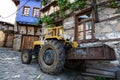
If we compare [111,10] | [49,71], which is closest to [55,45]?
[49,71]

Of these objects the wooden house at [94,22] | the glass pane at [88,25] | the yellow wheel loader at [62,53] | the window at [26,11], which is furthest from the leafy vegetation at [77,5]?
the window at [26,11]

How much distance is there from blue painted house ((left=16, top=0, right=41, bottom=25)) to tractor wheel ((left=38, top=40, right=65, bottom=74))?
1197cm

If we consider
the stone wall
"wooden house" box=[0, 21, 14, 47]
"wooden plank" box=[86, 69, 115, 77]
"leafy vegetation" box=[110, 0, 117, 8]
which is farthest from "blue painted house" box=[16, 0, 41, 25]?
"wooden plank" box=[86, 69, 115, 77]

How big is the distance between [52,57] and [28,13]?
511 inches

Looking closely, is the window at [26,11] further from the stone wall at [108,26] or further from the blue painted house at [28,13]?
the stone wall at [108,26]

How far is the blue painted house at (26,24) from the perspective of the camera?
56.2 ft

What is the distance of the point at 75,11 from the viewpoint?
318 inches

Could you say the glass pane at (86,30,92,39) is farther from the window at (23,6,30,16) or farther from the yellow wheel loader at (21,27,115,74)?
the window at (23,6,30,16)

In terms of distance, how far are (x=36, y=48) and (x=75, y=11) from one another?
279cm

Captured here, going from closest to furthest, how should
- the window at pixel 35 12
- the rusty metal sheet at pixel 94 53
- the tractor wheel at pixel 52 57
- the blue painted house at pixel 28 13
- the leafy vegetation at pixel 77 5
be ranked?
the rusty metal sheet at pixel 94 53 → the tractor wheel at pixel 52 57 → the leafy vegetation at pixel 77 5 → the blue painted house at pixel 28 13 → the window at pixel 35 12

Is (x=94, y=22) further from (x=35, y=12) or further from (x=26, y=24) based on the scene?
(x=26, y=24)

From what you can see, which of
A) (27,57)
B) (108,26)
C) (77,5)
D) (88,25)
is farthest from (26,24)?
(108,26)

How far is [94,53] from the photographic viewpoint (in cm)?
433

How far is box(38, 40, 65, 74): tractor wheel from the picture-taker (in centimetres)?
494
